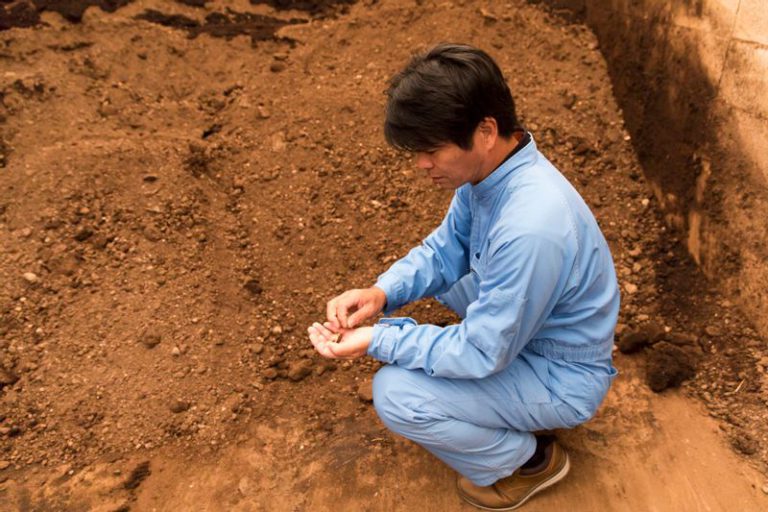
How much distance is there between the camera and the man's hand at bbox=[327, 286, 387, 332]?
1862mm

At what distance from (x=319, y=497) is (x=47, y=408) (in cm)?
115

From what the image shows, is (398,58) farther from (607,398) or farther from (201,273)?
(607,398)

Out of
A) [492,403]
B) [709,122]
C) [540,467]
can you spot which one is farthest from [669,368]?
[709,122]

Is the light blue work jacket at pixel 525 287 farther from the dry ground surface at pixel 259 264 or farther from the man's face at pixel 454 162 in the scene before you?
the dry ground surface at pixel 259 264

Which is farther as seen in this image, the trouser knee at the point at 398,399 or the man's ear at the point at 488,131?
the trouser knee at the point at 398,399

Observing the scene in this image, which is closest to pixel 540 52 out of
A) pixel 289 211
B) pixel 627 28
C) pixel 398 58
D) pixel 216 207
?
pixel 627 28

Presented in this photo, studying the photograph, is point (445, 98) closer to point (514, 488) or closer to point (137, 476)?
point (514, 488)

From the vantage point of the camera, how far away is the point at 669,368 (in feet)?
7.55

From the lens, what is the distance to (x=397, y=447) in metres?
2.19

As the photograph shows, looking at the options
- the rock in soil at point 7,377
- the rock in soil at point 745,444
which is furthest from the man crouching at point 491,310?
the rock in soil at point 7,377

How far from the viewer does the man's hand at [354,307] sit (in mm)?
1862

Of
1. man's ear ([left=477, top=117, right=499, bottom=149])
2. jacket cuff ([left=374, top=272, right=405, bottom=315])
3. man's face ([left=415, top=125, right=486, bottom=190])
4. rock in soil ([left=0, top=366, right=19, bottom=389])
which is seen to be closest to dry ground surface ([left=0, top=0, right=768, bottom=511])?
rock in soil ([left=0, top=366, right=19, bottom=389])

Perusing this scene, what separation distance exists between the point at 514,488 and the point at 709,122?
1847 millimetres

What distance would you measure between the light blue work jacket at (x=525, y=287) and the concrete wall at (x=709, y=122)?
107cm
